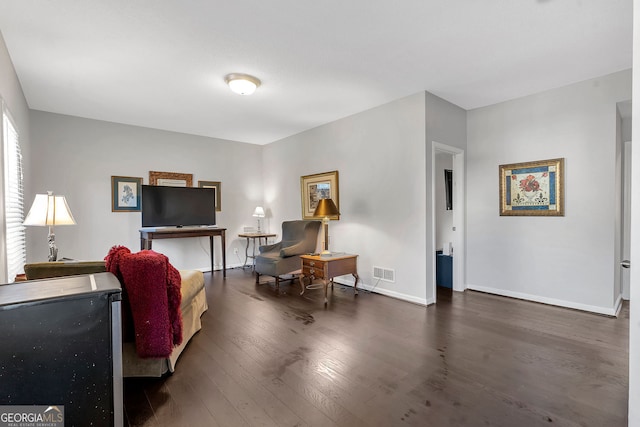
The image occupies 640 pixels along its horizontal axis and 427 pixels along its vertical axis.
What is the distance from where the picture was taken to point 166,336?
6.84ft

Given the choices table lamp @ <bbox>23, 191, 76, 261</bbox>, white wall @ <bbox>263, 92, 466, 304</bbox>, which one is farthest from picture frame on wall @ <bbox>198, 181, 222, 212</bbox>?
table lamp @ <bbox>23, 191, 76, 261</bbox>

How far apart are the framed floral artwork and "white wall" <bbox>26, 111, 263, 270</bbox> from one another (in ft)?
15.2

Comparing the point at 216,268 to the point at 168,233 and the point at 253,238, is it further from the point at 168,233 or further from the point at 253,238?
the point at 168,233

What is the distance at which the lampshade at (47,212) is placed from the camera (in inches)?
99.2

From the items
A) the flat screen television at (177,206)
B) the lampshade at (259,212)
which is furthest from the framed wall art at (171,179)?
the lampshade at (259,212)

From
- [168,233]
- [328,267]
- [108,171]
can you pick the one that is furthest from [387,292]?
[108,171]

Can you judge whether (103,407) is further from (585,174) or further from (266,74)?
(585,174)

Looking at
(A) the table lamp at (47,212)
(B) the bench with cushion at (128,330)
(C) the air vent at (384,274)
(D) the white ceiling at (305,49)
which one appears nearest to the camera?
(B) the bench with cushion at (128,330)

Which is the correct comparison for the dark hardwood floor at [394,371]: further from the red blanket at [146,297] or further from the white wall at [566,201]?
the white wall at [566,201]

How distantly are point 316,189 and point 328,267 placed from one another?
67.0 inches

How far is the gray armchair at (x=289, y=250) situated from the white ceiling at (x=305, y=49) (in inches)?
76.6

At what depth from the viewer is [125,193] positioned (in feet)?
16.3

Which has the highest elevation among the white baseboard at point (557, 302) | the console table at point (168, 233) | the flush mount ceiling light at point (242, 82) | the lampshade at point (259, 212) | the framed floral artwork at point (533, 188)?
the flush mount ceiling light at point (242, 82)

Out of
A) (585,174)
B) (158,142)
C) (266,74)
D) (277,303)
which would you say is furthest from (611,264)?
(158,142)
